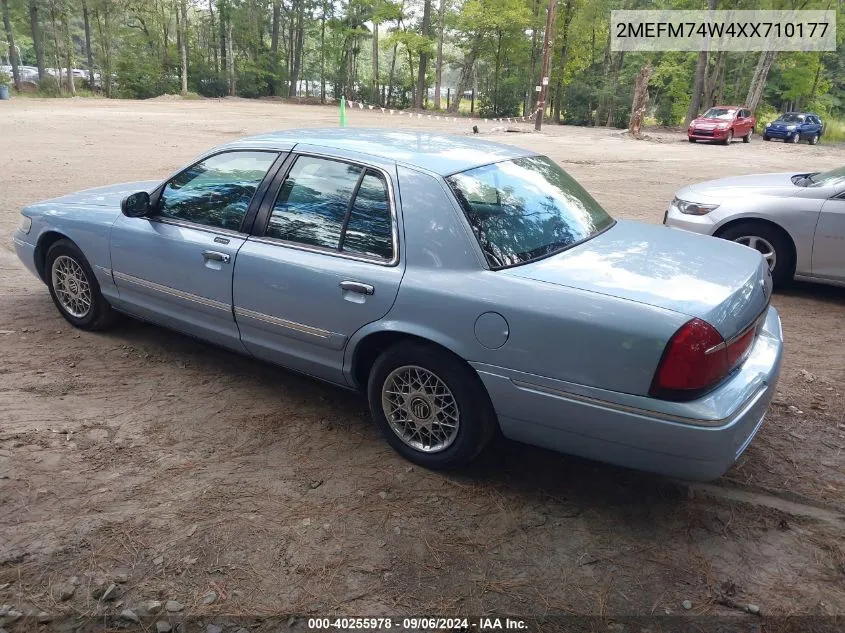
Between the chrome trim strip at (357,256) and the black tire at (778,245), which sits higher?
the chrome trim strip at (357,256)

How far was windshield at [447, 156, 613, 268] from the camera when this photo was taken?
3051 millimetres

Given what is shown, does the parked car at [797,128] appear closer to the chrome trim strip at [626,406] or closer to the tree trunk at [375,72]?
the tree trunk at [375,72]

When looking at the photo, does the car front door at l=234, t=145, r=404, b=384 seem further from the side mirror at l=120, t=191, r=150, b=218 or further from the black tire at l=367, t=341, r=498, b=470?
the side mirror at l=120, t=191, r=150, b=218

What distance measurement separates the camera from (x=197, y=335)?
4.04 metres

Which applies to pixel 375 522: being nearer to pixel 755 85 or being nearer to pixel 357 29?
pixel 755 85

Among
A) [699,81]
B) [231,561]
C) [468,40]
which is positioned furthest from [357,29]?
[231,561]

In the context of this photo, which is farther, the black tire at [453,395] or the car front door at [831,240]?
A: the car front door at [831,240]

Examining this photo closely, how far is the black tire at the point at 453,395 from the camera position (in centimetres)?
293

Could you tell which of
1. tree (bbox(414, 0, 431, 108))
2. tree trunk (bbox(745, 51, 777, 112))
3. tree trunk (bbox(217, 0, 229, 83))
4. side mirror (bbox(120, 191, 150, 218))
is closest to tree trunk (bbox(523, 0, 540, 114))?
tree (bbox(414, 0, 431, 108))

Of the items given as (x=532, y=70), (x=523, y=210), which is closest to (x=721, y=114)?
(x=532, y=70)

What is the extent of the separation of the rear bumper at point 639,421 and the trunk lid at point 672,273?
300mm

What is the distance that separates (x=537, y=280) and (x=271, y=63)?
205 feet

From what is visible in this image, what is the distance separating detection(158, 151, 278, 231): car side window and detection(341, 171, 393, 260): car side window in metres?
0.72

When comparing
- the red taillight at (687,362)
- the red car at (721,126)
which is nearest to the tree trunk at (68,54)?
the red car at (721,126)
